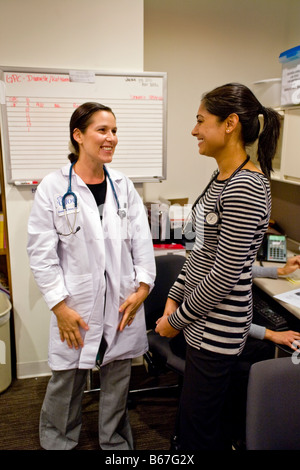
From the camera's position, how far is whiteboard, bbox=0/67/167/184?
2076 millimetres

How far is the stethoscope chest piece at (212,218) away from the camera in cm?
125

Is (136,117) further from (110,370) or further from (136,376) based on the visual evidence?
(136,376)

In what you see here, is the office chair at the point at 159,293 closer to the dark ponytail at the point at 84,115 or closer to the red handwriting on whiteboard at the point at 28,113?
the dark ponytail at the point at 84,115

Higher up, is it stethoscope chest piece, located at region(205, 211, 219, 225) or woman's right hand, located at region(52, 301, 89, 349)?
stethoscope chest piece, located at region(205, 211, 219, 225)

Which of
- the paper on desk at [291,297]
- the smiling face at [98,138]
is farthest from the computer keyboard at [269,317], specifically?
the smiling face at [98,138]

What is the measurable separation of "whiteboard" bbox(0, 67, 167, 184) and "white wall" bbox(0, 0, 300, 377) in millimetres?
90

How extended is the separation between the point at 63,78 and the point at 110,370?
1.58 meters

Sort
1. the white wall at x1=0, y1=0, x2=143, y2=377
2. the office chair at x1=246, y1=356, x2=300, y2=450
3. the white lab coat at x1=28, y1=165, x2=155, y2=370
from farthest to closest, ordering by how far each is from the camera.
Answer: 1. the white wall at x1=0, y1=0, x2=143, y2=377
2. the white lab coat at x1=28, y1=165, x2=155, y2=370
3. the office chair at x1=246, y1=356, x2=300, y2=450

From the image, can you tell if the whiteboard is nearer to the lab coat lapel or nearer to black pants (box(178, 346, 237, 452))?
the lab coat lapel

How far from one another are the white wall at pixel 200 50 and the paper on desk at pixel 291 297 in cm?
122

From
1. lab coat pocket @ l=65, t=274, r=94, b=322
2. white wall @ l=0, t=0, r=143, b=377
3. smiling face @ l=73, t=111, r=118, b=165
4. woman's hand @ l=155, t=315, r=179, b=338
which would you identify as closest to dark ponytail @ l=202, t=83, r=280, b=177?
smiling face @ l=73, t=111, r=118, b=165

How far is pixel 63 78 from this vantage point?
6.88ft
